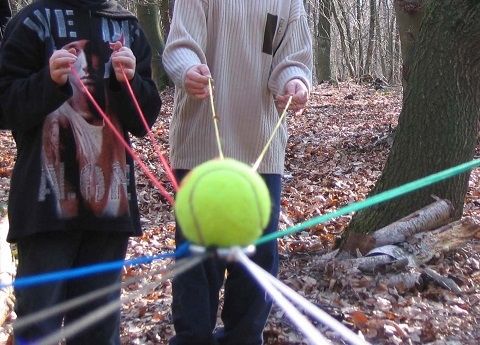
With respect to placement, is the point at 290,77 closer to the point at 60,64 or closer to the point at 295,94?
the point at 295,94

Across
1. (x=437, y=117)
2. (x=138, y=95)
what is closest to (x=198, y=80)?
(x=138, y=95)

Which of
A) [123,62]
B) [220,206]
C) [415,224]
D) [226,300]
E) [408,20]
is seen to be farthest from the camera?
[408,20]

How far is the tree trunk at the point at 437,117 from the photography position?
3.73 meters

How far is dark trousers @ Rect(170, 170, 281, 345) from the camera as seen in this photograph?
239cm

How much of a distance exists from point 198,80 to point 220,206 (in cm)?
106

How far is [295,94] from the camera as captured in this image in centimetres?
224

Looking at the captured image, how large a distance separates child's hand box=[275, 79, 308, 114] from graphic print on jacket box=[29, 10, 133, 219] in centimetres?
60

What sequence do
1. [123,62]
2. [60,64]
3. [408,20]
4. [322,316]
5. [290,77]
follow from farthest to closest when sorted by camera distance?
1. [408,20]
2. [290,77]
3. [123,62]
4. [60,64]
5. [322,316]

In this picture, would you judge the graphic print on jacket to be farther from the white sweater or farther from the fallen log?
the fallen log

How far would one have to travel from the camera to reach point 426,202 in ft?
12.5

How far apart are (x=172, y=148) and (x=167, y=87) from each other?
36.5ft

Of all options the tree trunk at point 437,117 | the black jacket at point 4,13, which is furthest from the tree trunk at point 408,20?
the black jacket at point 4,13

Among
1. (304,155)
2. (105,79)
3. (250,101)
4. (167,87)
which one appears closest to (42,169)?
(105,79)

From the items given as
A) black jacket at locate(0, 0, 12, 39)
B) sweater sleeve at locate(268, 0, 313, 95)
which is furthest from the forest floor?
black jacket at locate(0, 0, 12, 39)
